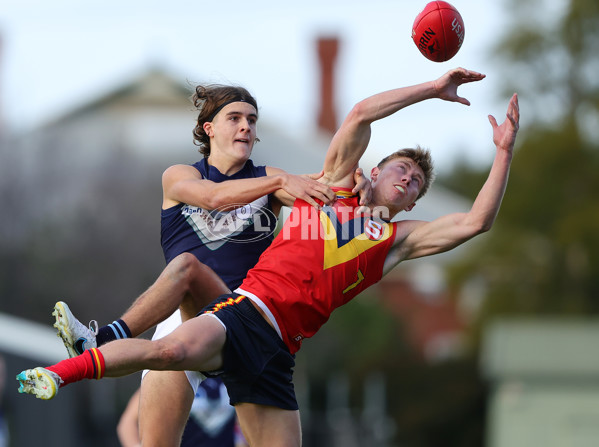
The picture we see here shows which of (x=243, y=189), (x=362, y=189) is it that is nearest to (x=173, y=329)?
(x=243, y=189)

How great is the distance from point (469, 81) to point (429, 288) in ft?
145


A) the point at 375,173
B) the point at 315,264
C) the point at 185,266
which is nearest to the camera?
the point at 315,264

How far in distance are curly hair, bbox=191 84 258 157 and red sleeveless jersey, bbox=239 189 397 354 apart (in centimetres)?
98

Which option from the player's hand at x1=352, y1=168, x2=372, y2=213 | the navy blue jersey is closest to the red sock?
the navy blue jersey

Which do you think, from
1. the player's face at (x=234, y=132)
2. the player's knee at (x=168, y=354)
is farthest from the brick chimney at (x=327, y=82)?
the player's knee at (x=168, y=354)

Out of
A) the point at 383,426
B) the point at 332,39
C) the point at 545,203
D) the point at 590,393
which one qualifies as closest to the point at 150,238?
the point at 383,426

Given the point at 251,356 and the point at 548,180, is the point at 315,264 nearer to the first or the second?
the point at 251,356

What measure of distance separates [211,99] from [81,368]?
242 cm

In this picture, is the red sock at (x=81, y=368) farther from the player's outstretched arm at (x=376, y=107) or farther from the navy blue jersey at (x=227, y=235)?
the player's outstretched arm at (x=376, y=107)

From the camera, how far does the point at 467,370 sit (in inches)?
1048

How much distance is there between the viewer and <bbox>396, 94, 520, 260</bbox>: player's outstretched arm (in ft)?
22.8

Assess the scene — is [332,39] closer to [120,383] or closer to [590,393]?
[120,383]

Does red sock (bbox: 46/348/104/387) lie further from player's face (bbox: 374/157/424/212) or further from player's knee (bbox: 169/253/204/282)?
player's face (bbox: 374/157/424/212)

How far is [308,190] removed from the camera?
22.6 feet
